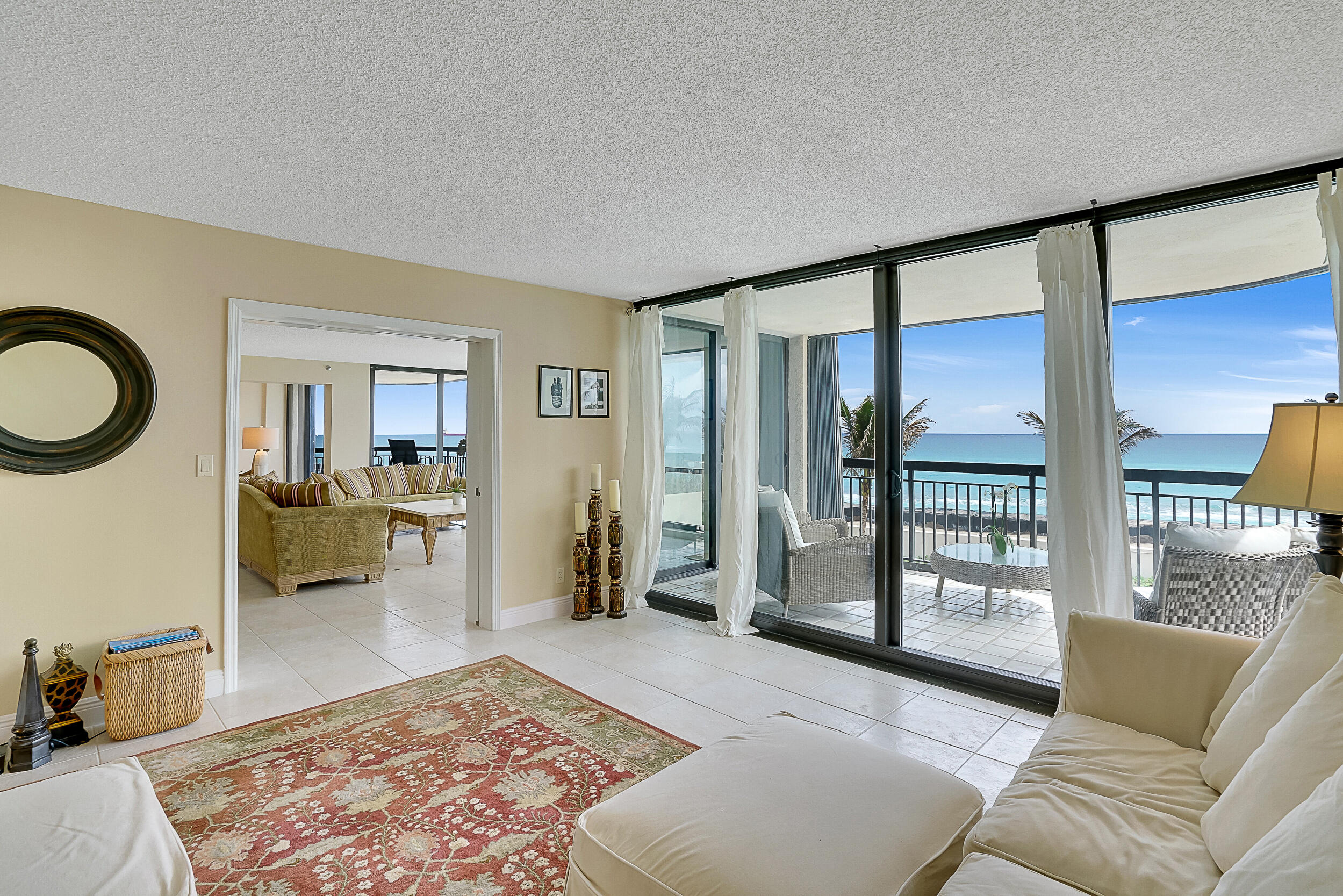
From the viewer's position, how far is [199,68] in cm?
186

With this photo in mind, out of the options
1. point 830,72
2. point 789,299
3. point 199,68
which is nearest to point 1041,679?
point 789,299

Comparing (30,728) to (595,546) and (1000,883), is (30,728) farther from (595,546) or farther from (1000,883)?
(1000,883)

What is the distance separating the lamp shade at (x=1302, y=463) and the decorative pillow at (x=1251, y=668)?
9.7 inches

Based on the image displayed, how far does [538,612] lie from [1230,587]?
3.94 m

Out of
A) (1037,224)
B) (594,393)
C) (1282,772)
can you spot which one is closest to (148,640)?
(594,393)

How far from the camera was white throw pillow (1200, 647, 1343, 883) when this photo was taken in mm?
1146

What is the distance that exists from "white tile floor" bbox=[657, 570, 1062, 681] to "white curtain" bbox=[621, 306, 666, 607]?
1.32 metres

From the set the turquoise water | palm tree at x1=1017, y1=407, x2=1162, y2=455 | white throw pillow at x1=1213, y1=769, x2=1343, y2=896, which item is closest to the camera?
white throw pillow at x1=1213, y1=769, x2=1343, y2=896

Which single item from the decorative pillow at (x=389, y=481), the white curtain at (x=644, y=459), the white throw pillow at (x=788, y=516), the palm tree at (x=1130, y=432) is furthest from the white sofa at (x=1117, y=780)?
the decorative pillow at (x=389, y=481)

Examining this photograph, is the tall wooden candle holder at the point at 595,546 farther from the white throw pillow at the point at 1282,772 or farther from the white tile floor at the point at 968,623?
the white throw pillow at the point at 1282,772

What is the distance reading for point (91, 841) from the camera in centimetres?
140

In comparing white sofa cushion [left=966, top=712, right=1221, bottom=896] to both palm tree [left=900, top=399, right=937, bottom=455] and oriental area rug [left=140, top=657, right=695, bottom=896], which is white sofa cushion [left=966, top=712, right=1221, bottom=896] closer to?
oriental area rug [left=140, top=657, right=695, bottom=896]

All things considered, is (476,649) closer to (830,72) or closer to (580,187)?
(580,187)

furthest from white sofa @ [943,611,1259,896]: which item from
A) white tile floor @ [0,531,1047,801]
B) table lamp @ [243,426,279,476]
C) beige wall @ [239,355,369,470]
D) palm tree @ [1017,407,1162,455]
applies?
beige wall @ [239,355,369,470]
